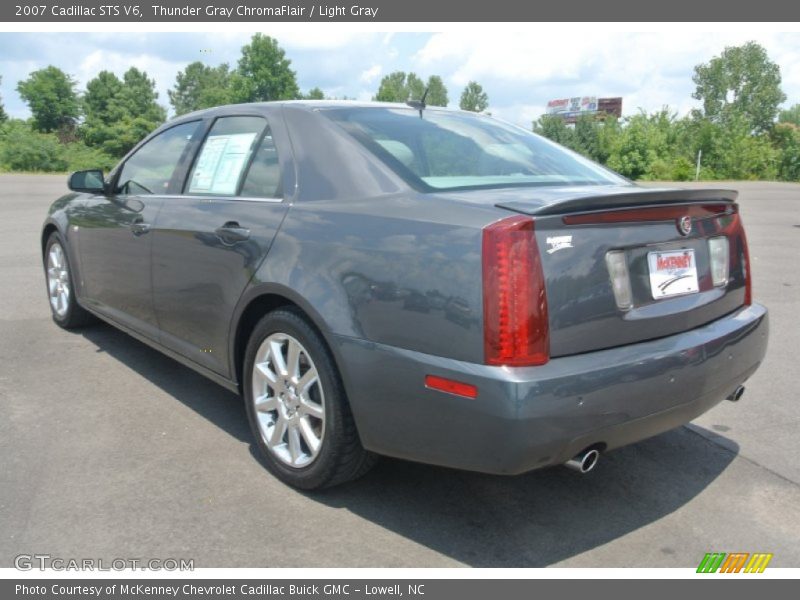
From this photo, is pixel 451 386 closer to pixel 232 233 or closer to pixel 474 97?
pixel 232 233

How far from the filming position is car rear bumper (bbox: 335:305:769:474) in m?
2.43

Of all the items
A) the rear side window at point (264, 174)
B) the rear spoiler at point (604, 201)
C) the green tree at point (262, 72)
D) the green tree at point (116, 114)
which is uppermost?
the green tree at point (262, 72)

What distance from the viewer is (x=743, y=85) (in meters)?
93.6

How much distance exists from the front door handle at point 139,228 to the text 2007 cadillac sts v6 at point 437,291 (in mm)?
136

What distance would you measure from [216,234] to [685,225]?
83.1 inches

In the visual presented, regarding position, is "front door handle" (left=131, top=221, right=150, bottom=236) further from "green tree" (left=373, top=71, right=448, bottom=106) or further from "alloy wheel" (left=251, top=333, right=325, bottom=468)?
"green tree" (left=373, top=71, right=448, bottom=106)

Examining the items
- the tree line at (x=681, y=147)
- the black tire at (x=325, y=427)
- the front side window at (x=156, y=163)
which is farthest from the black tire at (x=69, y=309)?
the tree line at (x=681, y=147)

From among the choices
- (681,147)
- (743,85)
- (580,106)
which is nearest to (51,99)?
(681,147)

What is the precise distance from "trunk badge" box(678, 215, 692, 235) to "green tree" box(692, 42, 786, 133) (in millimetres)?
99678

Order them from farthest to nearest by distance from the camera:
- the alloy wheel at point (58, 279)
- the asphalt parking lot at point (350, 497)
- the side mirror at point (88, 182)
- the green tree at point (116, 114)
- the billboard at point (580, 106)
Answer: the billboard at point (580, 106) → the green tree at point (116, 114) → the alloy wheel at point (58, 279) → the side mirror at point (88, 182) → the asphalt parking lot at point (350, 497)

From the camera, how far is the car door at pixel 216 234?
3.41 m

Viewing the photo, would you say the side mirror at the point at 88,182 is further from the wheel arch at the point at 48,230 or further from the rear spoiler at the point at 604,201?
the rear spoiler at the point at 604,201

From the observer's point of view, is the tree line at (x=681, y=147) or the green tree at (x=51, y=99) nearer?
the tree line at (x=681, y=147)

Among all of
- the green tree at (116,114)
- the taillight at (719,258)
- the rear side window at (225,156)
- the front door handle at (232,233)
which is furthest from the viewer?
the green tree at (116,114)
